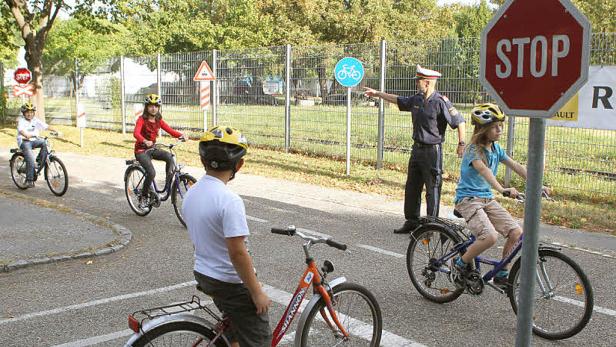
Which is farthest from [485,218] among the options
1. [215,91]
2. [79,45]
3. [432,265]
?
[79,45]

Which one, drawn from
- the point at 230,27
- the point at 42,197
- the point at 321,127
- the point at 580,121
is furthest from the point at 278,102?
the point at 230,27

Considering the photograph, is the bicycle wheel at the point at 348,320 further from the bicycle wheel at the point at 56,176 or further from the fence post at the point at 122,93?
the fence post at the point at 122,93

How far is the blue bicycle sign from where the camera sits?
1271cm

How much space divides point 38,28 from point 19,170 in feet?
50.0

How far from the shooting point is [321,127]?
1577cm

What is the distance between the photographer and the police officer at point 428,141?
27.2ft

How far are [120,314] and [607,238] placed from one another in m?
6.23

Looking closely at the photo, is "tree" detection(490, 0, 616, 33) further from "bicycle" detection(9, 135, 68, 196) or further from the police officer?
"bicycle" detection(9, 135, 68, 196)

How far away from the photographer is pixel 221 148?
324 centimetres

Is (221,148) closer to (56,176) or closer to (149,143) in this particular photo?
(149,143)

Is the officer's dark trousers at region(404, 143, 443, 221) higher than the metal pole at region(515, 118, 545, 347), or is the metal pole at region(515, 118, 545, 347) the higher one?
the metal pole at region(515, 118, 545, 347)

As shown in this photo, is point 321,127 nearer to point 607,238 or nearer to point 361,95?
point 361,95

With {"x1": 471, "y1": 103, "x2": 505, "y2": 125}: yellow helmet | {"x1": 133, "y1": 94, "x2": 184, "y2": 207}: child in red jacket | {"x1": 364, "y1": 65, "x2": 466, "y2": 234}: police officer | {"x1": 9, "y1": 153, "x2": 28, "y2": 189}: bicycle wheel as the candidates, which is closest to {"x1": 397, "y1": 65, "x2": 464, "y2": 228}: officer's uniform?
{"x1": 364, "y1": 65, "x2": 466, "y2": 234}: police officer

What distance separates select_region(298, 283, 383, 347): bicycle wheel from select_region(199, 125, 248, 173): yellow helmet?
1.13 metres
